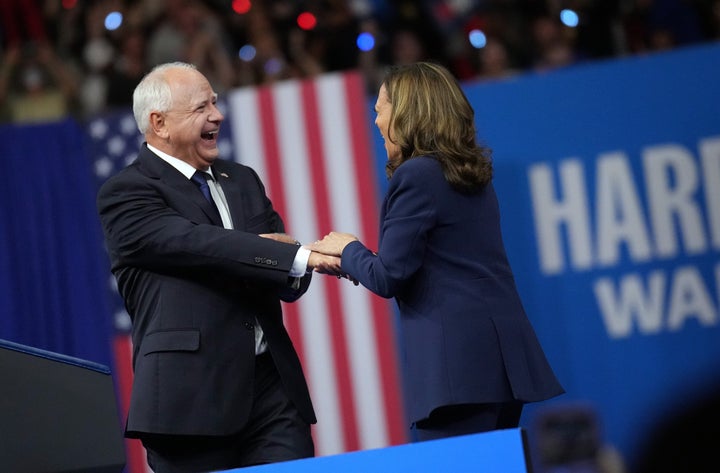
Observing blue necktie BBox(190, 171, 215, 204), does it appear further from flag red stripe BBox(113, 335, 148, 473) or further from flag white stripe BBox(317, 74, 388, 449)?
flag red stripe BBox(113, 335, 148, 473)

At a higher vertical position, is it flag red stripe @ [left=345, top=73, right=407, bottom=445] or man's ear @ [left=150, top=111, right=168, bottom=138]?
man's ear @ [left=150, top=111, right=168, bottom=138]

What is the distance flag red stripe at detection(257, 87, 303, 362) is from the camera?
561 cm

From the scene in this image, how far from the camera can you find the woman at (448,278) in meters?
2.88

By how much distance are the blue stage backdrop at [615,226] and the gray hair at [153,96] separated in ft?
7.73

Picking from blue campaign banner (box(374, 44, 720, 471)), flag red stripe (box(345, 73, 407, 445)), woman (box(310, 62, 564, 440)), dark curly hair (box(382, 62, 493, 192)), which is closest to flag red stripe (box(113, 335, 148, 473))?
flag red stripe (box(345, 73, 407, 445))

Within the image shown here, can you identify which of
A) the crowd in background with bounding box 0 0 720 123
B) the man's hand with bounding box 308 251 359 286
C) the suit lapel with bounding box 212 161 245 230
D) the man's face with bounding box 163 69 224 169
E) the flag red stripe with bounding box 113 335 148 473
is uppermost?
the crowd in background with bounding box 0 0 720 123

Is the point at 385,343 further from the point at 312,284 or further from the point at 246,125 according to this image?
the point at 246,125

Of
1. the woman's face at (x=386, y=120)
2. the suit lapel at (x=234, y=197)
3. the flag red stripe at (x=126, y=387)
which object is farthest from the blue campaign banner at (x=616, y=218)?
the woman's face at (x=386, y=120)

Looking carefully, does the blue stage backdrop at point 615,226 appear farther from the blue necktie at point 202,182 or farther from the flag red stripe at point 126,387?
the blue necktie at point 202,182

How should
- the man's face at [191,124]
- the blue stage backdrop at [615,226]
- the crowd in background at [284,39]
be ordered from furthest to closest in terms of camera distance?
the crowd in background at [284,39] → the blue stage backdrop at [615,226] → the man's face at [191,124]

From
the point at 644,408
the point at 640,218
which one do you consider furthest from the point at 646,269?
the point at 644,408

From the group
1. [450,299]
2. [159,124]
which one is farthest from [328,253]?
[159,124]

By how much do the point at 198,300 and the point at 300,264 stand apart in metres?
0.30

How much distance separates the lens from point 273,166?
5672mm
